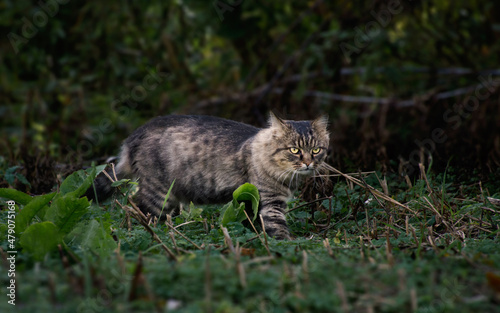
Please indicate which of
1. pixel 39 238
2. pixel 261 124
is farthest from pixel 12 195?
pixel 261 124

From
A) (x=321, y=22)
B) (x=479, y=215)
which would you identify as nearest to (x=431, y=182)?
(x=479, y=215)

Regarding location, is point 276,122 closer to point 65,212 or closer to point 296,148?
point 296,148

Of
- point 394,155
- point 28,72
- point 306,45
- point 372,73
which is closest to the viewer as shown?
point 394,155

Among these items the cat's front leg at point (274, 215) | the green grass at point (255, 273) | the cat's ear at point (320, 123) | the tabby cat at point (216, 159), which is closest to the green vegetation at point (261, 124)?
the green grass at point (255, 273)

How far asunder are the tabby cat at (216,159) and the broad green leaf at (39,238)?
5.84 feet

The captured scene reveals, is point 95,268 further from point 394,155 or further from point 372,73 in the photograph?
point 372,73

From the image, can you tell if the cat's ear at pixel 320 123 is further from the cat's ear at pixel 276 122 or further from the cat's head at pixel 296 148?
the cat's ear at pixel 276 122

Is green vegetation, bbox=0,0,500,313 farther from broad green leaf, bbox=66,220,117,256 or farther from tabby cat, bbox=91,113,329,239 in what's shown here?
tabby cat, bbox=91,113,329,239

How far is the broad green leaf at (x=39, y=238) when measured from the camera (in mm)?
2779

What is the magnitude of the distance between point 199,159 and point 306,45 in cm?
366

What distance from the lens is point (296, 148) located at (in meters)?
4.61

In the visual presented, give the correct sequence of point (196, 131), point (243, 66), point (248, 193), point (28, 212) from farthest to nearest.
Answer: point (243, 66), point (196, 131), point (248, 193), point (28, 212)

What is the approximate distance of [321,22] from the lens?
27.9 ft

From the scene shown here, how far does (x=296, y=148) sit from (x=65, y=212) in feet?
7.07
